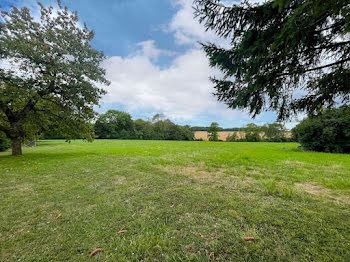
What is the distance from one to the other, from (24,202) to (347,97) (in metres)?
8.48

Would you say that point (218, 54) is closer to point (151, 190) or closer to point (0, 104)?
point (151, 190)

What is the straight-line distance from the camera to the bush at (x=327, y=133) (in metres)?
13.4

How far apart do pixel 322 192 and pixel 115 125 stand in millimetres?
58854

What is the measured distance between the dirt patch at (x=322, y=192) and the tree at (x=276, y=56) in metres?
2.34

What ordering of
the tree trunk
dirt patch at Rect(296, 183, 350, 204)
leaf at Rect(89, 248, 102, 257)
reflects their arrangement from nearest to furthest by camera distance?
leaf at Rect(89, 248, 102, 257), dirt patch at Rect(296, 183, 350, 204), the tree trunk

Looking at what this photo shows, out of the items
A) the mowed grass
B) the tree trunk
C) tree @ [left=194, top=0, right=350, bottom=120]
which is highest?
tree @ [left=194, top=0, right=350, bottom=120]

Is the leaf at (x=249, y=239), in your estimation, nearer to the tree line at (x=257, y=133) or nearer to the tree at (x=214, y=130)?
the tree line at (x=257, y=133)

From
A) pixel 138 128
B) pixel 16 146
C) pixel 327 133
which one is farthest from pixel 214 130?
pixel 16 146

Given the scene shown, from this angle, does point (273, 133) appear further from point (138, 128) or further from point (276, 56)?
point (276, 56)

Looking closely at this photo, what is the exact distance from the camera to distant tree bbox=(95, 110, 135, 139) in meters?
52.5

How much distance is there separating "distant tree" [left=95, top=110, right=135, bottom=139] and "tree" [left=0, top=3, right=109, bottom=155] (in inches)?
1733

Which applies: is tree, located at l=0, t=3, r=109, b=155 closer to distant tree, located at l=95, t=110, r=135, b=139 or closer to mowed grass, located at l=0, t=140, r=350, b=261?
Answer: mowed grass, located at l=0, t=140, r=350, b=261

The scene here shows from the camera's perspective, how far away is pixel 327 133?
→ 13.6 metres

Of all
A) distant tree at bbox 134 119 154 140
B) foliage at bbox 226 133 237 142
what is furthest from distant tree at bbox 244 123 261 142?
distant tree at bbox 134 119 154 140
